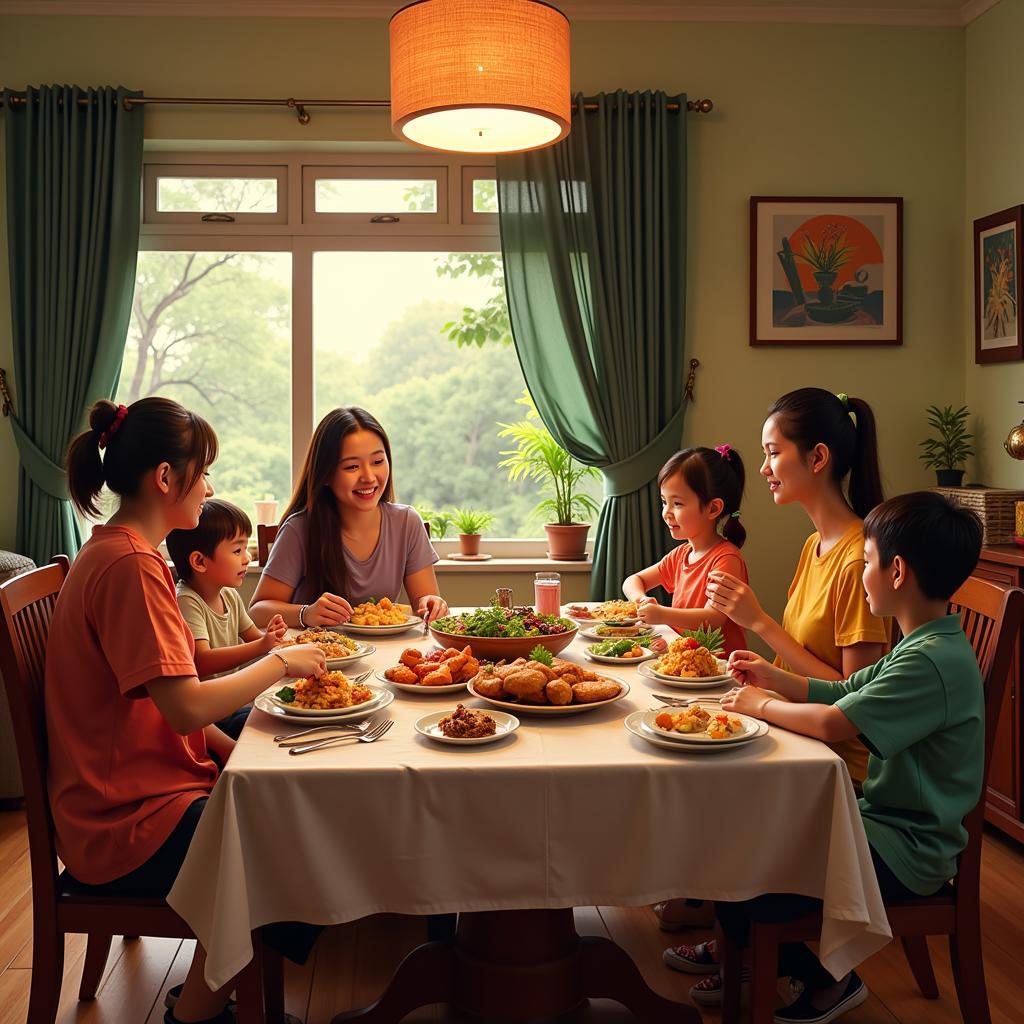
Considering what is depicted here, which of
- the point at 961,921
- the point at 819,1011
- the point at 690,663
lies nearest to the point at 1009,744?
the point at 819,1011

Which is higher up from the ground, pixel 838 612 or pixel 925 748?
pixel 838 612

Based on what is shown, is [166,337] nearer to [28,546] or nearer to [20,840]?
[28,546]

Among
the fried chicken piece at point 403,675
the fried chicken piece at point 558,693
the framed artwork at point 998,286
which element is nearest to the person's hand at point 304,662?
the fried chicken piece at point 403,675

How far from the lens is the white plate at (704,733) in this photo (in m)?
1.57

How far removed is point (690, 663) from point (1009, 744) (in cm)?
166

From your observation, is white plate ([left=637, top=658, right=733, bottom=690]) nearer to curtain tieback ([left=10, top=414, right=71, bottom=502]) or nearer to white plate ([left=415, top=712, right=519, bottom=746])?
white plate ([left=415, top=712, right=519, bottom=746])

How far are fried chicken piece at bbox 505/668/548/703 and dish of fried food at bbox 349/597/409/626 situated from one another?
0.80m

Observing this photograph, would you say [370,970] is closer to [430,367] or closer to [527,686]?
[527,686]

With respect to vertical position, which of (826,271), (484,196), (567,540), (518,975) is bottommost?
(518,975)

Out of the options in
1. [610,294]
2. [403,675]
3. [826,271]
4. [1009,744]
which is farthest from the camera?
[826,271]

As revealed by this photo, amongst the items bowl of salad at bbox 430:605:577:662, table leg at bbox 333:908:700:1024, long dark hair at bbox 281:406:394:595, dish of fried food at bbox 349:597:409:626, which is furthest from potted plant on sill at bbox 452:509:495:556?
table leg at bbox 333:908:700:1024

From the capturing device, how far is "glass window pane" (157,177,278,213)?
4156mm

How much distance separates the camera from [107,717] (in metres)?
1.74

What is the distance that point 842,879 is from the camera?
59.8 inches
